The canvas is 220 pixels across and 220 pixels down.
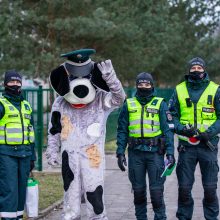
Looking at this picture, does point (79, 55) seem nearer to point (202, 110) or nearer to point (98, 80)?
point (98, 80)

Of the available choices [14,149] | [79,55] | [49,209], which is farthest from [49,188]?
[79,55]

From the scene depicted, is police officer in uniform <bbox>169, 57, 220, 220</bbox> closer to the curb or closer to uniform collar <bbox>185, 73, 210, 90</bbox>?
uniform collar <bbox>185, 73, 210, 90</bbox>

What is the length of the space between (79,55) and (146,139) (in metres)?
1.31

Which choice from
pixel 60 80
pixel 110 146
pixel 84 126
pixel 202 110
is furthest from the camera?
pixel 110 146

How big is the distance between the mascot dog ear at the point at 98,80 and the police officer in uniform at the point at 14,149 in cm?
106

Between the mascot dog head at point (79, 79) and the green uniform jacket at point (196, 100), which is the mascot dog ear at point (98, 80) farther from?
the green uniform jacket at point (196, 100)

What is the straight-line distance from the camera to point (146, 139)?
7.31 m

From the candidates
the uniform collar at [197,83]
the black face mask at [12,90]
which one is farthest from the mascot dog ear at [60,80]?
the uniform collar at [197,83]

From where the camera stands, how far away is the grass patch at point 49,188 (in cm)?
963

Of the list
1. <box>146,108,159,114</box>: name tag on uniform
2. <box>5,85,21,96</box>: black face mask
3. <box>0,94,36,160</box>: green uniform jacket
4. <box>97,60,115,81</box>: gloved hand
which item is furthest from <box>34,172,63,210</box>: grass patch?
<box>97,60,115,81</box>: gloved hand

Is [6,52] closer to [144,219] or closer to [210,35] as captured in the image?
[144,219]

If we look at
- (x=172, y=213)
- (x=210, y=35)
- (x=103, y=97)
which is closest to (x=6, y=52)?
(x=172, y=213)

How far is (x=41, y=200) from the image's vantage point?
31.8ft

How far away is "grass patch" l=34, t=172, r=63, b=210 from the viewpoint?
9.63 metres
